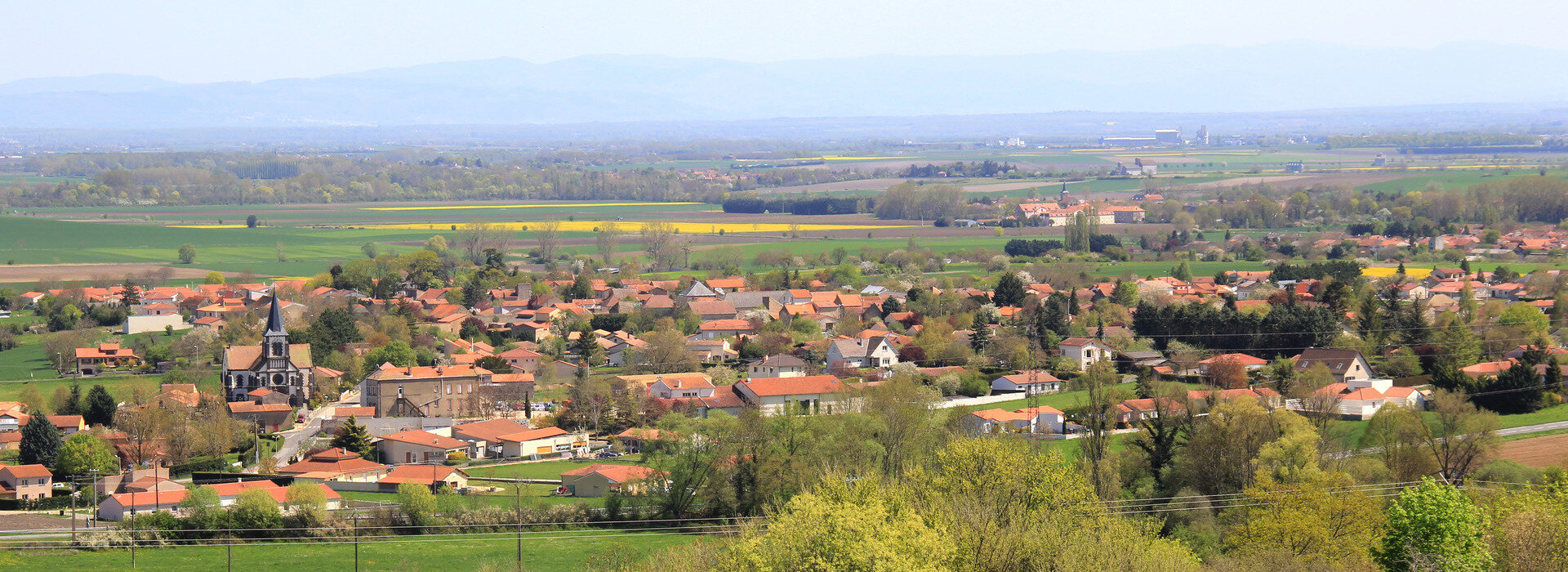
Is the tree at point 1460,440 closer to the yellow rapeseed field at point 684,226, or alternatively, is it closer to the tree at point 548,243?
the tree at point 548,243

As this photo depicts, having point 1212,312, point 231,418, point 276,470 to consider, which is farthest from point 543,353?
point 1212,312

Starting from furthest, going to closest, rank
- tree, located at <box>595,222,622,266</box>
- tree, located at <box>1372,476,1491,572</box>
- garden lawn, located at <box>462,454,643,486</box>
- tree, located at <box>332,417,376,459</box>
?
1. tree, located at <box>595,222,622,266</box>
2. tree, located at <box>332,417,376,459</box>
3. garden lawn, located at <box>462,454,643,486</box>
4. tree, located at <box>1372,476,1491,572</box>

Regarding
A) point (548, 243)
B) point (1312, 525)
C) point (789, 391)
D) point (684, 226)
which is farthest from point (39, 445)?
point (684, 226)

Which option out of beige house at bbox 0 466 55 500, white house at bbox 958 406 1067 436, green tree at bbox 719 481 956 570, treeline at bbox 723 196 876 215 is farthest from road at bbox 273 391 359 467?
treeline at bbox 723 196 876 215

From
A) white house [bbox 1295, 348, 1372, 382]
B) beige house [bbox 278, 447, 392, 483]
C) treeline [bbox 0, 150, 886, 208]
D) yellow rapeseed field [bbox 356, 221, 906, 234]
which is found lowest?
beige house [bbox 278, 447, 392, 483]

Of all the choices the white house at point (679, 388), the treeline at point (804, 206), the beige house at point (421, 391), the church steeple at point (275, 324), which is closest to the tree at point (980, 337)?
the white house at point (679, 388)

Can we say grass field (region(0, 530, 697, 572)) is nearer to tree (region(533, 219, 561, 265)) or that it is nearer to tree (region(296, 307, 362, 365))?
tree (region(296, 307, 362, 365))
